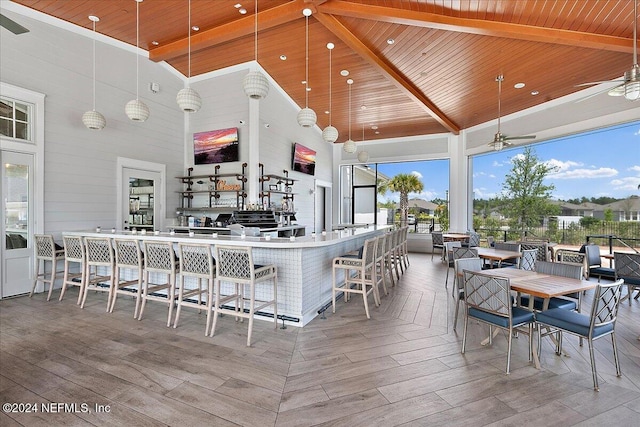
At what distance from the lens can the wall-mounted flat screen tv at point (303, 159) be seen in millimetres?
8461

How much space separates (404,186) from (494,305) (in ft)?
25.6

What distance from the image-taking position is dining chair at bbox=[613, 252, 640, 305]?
4.25m

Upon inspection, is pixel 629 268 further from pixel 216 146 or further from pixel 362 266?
pixel 216 146

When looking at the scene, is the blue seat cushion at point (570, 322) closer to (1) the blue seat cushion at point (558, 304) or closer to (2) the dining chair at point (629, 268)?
(1) the blue seat cushion at point (558, 304)

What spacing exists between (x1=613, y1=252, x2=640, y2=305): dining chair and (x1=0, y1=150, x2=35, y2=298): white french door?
8.70 meters

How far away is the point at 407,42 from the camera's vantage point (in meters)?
5.03

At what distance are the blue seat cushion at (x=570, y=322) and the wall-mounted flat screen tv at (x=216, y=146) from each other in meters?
5.99

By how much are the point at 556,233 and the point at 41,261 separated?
10.4 m

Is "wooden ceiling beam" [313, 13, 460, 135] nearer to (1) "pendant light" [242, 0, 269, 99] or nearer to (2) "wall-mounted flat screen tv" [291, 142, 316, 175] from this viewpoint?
(1) "pendant light" [242, 0, 269, 99]

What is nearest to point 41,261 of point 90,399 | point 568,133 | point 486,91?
point 90,399

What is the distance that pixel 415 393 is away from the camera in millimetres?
2291

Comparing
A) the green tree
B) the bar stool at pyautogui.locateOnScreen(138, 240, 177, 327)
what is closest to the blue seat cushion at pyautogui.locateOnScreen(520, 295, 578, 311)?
the bar stool at pyautogui.locateOnScreen(138, 240, 177, 327)

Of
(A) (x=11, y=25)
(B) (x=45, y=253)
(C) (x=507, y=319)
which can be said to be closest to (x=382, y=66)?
(C) (x=507, y=319)

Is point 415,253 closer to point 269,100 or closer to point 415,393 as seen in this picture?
point 269,100
